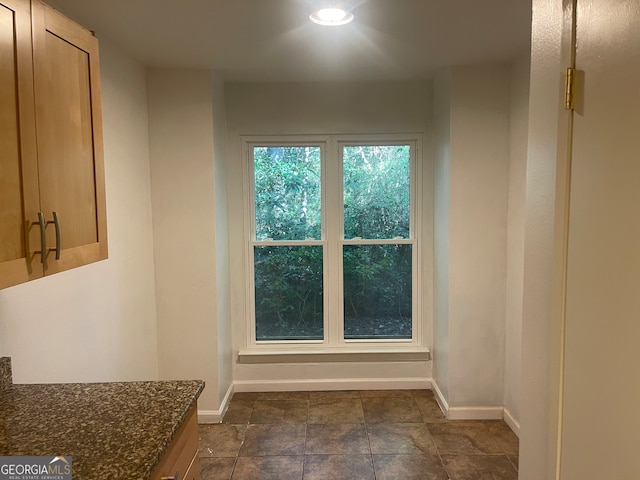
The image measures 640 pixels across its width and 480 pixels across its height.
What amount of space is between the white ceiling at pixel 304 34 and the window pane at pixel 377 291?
4.51 ft

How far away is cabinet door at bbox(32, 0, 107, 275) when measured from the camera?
1.21m

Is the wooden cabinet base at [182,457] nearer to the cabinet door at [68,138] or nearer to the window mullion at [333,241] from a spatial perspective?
the cabinet door at [68,138]

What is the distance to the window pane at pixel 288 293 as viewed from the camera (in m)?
3.54

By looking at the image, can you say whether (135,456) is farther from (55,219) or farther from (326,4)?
(326,4)

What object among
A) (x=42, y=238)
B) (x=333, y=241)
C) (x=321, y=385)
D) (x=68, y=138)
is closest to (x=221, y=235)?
(x=333, y=241)

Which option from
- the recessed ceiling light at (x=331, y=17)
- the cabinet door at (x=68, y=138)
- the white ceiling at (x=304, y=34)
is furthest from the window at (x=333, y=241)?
the cabinet door at (x=68, y=138)

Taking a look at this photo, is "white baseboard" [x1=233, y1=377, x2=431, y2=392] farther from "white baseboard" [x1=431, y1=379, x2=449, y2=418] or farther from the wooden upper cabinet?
the wooden upper cabinet

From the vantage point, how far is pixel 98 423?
1.26 m

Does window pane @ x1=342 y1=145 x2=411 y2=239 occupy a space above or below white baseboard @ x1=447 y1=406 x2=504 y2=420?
above

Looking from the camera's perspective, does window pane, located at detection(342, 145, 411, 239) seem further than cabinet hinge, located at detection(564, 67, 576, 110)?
Yes

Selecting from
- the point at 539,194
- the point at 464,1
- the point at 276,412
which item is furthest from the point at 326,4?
the point at 276,412

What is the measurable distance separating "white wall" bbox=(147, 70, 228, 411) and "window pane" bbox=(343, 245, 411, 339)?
107 cm

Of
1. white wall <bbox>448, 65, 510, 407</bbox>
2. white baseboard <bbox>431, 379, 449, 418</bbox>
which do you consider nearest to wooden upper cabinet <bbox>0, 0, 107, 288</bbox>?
white wall <bbox>448, 65, 510, 407</bbox>

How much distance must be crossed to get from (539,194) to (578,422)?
59 cm
